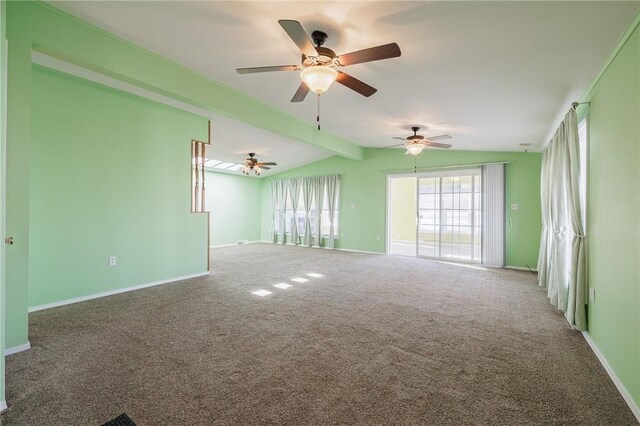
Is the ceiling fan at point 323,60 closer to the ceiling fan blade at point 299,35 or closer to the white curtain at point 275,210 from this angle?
the ceiling fan blade at point 299,35

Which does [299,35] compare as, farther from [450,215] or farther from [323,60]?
[450,215]

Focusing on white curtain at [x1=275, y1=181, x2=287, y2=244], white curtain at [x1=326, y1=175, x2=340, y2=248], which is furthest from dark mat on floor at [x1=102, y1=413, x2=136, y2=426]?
white curtain at [x1=275, y1=181, x2=287, y2=244]

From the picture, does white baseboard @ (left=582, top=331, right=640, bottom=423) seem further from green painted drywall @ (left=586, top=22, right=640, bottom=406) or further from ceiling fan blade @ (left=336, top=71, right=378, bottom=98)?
ceiling fan blade @ (left=336, top=71, right=378, bottom=98)

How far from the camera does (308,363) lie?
2.30 m

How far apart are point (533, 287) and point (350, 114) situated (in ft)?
13.3

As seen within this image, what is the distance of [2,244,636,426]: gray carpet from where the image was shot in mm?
1759

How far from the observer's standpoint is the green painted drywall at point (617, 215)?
73.2 inches

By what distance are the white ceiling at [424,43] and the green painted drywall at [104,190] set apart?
146cm

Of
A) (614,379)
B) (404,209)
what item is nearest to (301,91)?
(614,379)

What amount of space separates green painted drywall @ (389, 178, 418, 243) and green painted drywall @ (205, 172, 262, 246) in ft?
17.2

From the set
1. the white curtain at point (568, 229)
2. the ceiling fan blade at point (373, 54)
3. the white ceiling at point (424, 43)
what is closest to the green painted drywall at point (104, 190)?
the white ceiling at point (424, 43)

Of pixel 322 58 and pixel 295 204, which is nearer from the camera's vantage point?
pixel 322 58

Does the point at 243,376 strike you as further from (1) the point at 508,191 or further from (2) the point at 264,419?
(1) the point at 508,191

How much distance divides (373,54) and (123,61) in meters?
2.64
